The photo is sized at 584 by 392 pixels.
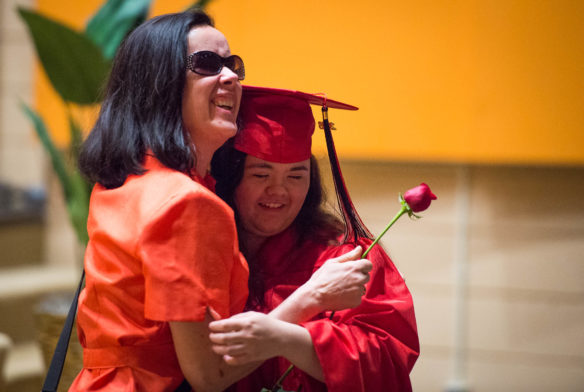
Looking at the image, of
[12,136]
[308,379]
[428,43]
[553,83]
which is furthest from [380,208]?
[12,136]

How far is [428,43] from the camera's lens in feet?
6.93

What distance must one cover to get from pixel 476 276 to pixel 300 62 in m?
1.28

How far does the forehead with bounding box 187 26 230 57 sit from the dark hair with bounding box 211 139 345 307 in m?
0.22

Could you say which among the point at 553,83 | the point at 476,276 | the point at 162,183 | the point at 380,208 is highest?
the point at 553,83

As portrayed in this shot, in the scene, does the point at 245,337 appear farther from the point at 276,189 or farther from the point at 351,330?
the point at 276,189

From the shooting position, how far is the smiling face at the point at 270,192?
1.29 meters

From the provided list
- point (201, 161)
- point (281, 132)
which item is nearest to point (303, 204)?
point (281, 132)

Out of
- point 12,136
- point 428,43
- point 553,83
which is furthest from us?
point 12,136

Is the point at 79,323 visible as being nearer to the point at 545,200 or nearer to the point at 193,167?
the point at 193,167

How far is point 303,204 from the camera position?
137cm

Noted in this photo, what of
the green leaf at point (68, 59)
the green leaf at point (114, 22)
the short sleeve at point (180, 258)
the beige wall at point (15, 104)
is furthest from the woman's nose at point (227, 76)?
the beige wall at point (15, 104)

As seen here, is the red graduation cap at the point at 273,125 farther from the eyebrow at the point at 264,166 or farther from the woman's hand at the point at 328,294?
the woman's hand at the point at 328,294

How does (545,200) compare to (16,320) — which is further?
(16,320)

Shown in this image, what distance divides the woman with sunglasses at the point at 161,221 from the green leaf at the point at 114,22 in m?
1.15
